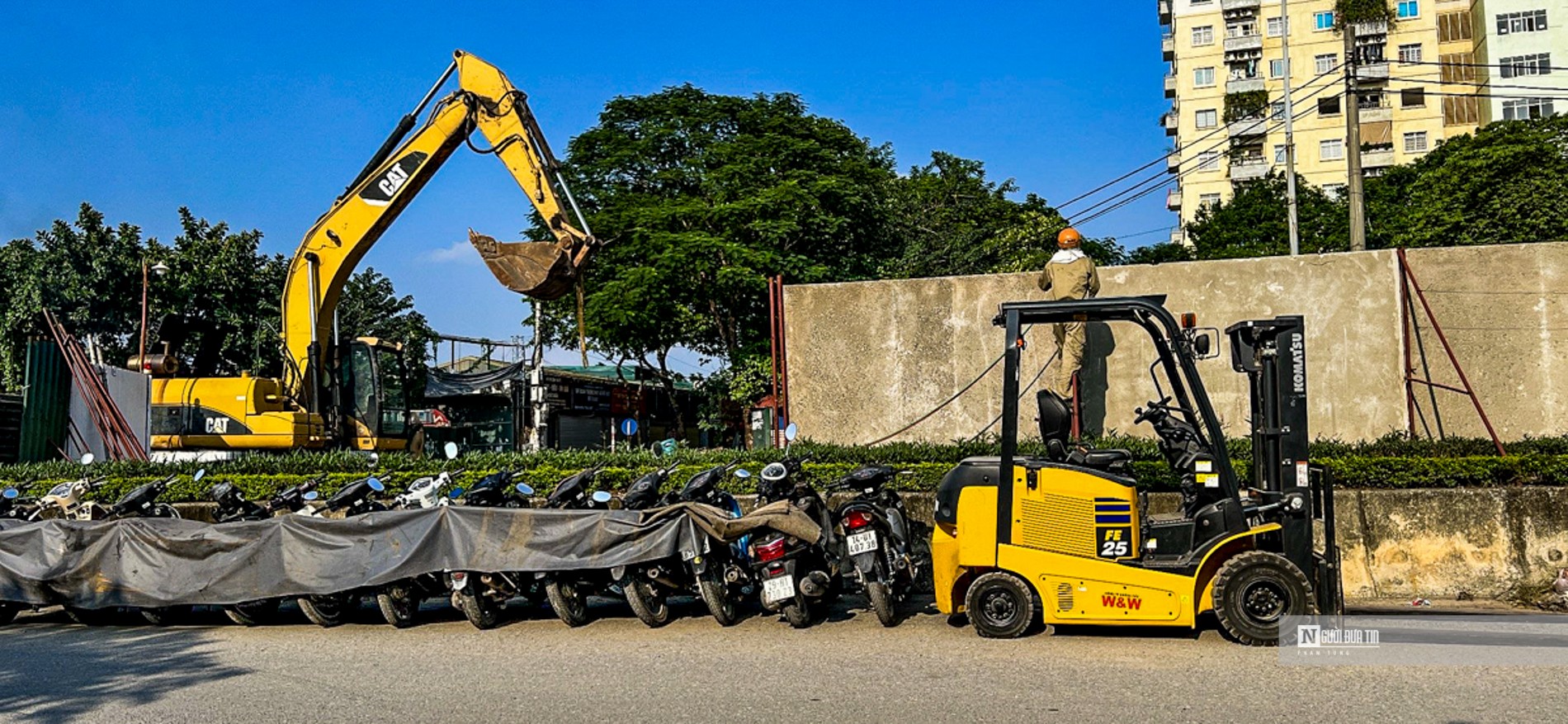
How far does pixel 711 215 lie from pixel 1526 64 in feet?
169

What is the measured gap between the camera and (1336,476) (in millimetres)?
10961

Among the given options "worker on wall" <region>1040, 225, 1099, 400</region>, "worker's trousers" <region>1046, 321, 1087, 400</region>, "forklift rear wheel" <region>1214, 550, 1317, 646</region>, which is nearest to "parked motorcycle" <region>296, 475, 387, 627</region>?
"forklift rear wheel" <region>1214, 550, 1317, 646</region>

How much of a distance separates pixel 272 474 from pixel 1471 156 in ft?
142

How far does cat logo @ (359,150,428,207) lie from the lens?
15148 millimetres

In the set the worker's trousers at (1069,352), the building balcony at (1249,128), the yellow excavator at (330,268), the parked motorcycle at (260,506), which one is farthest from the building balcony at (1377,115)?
the parked motorcycle at (260,506)

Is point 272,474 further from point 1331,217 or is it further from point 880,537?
point 1331,217

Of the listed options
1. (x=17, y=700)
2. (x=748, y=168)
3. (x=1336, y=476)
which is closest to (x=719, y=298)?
(x=748, y=168)

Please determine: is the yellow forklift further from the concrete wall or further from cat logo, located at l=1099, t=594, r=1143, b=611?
the concrete wall

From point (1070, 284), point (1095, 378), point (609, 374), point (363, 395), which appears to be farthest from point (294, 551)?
point (609, 374)

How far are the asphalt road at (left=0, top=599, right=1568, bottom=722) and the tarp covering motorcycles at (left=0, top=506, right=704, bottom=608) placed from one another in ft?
1.69

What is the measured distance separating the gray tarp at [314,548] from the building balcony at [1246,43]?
66765 mm

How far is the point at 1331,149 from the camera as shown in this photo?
64188 mm

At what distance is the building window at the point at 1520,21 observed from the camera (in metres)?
59.9

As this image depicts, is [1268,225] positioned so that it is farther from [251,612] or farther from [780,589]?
[251,612]
